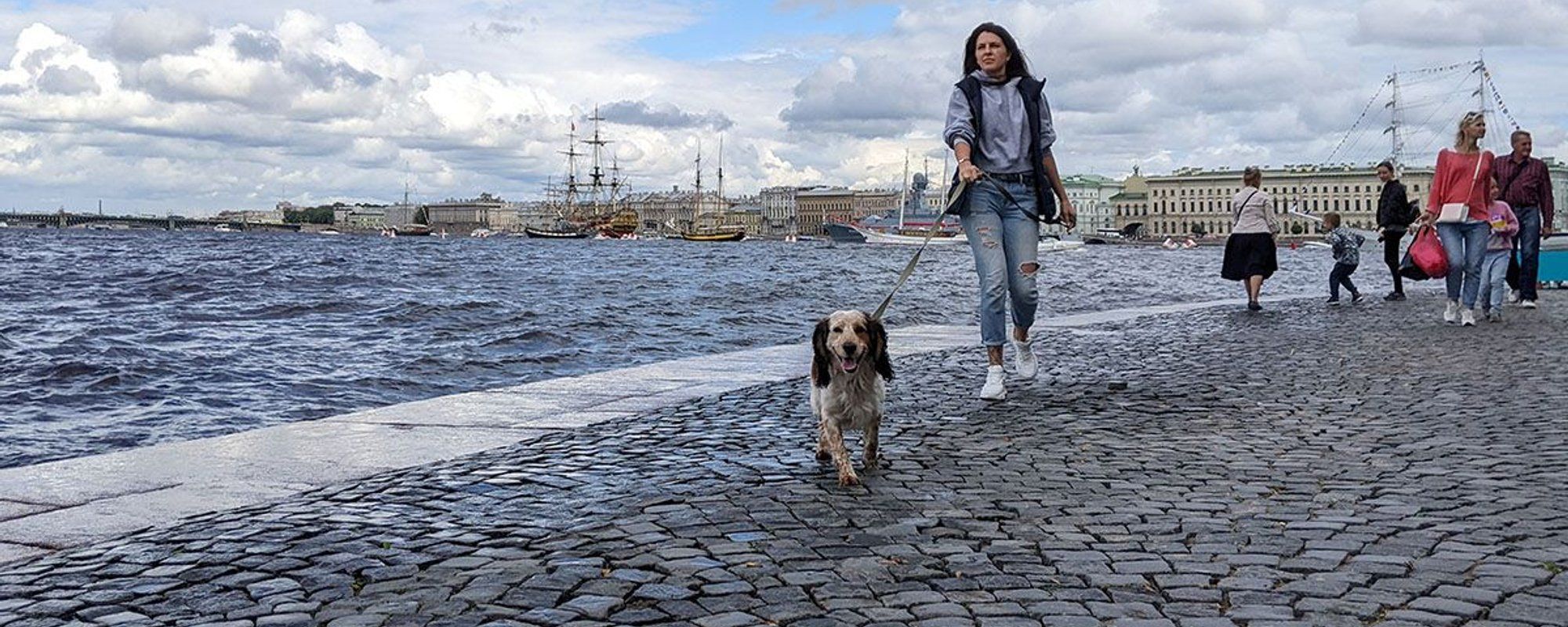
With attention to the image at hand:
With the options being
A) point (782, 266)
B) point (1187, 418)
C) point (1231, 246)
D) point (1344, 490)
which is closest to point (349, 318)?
point (1231, 246)

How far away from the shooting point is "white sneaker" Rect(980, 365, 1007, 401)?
7.68m

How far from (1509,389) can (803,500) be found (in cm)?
454

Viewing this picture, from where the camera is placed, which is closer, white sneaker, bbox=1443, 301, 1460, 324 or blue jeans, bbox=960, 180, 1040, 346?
blue jeans, bbox=960, 180, 1040, 346

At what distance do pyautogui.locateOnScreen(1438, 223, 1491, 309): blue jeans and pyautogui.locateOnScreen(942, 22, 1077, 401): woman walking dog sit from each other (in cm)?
588

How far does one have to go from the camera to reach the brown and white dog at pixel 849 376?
5.52 meters

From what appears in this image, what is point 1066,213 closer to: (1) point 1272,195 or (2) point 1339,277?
(2) point 1339,277

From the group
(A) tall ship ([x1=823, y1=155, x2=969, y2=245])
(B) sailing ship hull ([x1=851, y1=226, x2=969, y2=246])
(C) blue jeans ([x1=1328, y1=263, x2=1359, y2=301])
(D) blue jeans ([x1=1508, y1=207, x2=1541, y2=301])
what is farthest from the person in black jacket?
(B) sailing ship hull ([x1=851, y1=226, x2=969, y2=246])

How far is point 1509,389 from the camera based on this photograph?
25.5 ft

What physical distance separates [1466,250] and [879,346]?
849cm

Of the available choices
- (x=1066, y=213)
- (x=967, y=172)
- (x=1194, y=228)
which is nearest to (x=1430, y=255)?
(x=1066, y=213)

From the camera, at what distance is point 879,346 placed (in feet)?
18.5

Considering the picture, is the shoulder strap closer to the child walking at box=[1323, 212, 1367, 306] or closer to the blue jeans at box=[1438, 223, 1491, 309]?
the child walking at box=[1323, 212, 1367, 306]

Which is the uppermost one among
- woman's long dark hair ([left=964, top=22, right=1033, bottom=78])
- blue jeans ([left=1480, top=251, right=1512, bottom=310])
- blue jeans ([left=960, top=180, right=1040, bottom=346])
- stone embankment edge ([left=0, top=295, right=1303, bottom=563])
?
woman's long dark hair ([left=964, top=22, right=1033, bottom=78])

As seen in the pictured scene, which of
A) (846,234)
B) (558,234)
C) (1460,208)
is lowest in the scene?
(558,234)
